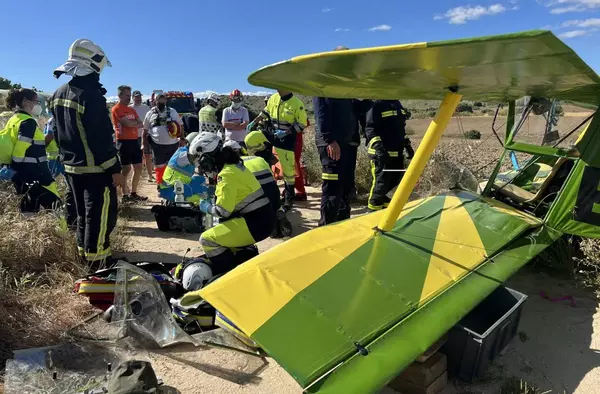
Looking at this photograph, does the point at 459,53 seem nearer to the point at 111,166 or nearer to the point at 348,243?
the point at 348,243

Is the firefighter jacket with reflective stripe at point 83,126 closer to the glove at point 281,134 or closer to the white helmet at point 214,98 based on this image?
the glove at point 281,134

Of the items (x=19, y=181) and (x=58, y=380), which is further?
(x=19, y=181)

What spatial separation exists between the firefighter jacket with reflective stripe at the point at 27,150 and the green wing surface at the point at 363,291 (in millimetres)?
3942

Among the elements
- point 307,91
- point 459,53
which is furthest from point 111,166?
point 459,53

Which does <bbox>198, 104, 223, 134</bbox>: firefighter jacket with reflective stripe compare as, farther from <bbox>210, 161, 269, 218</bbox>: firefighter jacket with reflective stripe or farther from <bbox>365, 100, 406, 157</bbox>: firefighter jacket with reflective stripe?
<bbox>210, 161, 269, 218</bbox>: firefighter jacket with reflective stripe

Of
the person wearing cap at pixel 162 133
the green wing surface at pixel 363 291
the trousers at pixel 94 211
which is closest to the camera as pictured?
the green wing surface at pixel 363 291

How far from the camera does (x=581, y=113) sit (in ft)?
14.0

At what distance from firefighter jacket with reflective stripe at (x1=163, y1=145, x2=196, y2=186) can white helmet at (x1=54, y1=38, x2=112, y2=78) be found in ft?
6.38

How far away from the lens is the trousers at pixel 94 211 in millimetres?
4219

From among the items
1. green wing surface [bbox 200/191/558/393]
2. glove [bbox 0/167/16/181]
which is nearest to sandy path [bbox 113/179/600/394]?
green wing surface [bbox 200/191/558/393]

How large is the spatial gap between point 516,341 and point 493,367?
46 cm

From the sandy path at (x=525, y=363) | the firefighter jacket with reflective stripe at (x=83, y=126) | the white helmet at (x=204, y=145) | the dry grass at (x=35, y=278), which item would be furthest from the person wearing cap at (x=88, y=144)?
the sandy path at (x=525, y=363)

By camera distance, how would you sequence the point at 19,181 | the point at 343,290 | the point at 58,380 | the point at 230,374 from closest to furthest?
1. the point at 343,290
2. the point at 58,380
3. the point at 230,374
4. the point at 19,181

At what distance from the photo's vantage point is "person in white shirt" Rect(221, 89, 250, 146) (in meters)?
8.54
